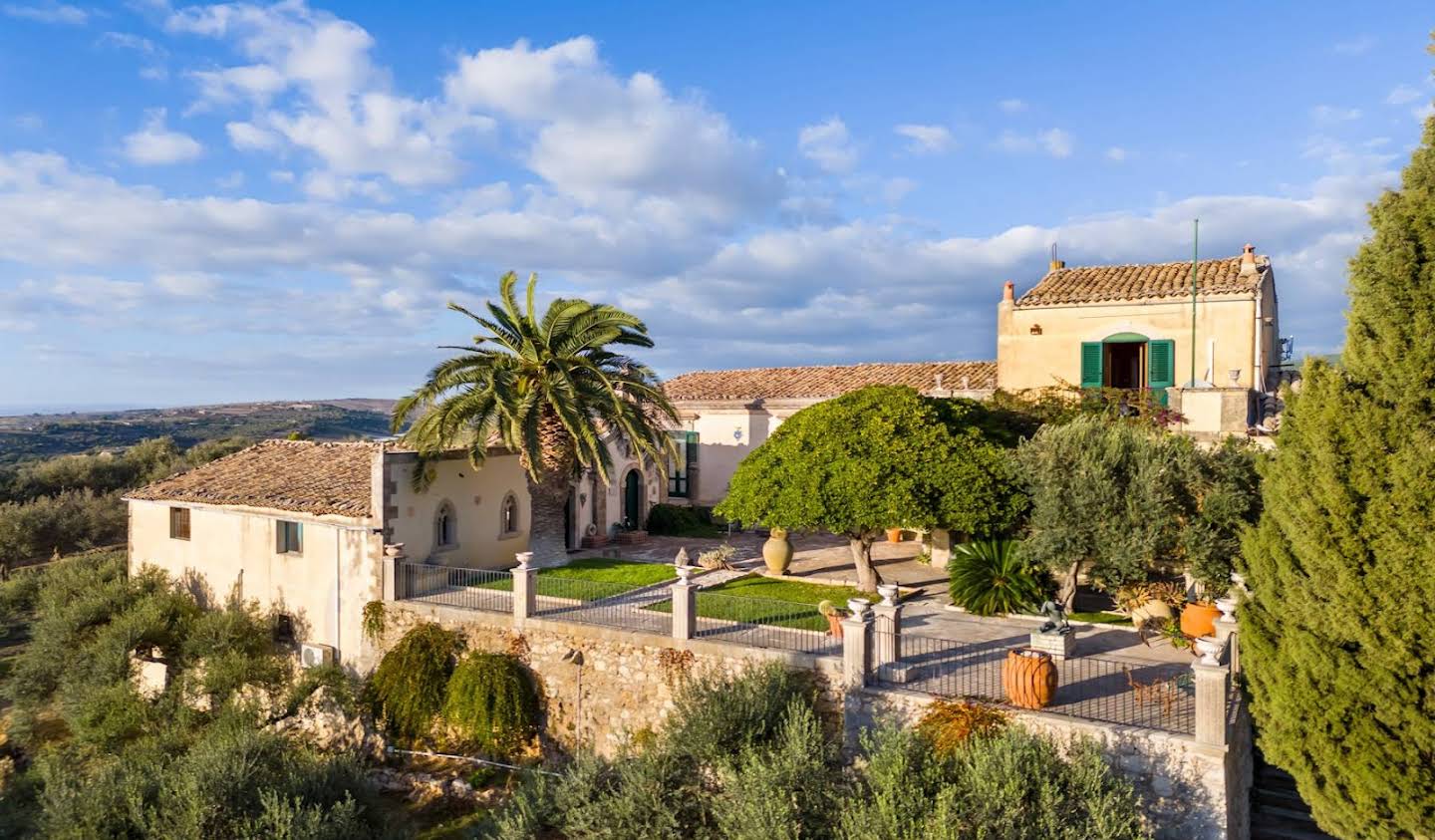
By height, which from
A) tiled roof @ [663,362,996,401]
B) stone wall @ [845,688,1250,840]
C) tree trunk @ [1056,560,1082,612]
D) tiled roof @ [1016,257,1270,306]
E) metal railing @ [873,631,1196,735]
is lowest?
stone wall @ [845,688,1250,840]

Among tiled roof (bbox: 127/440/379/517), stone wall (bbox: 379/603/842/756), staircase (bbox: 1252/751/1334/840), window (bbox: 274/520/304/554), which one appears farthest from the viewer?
window (bbox: 274/520/304/554)

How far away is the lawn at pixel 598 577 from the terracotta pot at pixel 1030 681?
785 cm

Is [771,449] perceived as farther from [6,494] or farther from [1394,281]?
[6,494]

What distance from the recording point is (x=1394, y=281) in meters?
8.98

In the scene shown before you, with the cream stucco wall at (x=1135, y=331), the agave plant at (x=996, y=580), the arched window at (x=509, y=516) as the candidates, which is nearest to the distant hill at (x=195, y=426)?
the arched window at (x=509, y=516)

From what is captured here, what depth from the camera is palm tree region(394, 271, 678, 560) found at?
1662cm

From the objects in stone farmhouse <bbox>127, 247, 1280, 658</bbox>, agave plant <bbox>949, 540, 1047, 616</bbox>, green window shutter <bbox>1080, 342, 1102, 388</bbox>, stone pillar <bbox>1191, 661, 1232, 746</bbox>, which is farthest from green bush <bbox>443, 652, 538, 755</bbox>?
green window shutter <bbox>1080, 342, 1102, 388</bbox>

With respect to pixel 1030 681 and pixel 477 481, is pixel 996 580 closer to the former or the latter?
pixel 1030 681

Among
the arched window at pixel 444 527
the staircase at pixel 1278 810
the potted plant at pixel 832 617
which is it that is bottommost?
the staircase at pixel 1278 810

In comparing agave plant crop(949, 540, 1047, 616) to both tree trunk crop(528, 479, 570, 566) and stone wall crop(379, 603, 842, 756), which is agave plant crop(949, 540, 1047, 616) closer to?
→ stone wall crop(379, 603, 842, 756)

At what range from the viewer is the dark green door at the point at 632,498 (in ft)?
78.9

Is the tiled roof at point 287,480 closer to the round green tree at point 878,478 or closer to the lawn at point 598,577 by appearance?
the lawn at point 598,577

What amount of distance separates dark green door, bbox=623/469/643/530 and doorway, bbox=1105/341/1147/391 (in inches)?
516

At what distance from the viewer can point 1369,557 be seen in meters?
8.72
